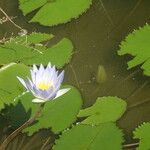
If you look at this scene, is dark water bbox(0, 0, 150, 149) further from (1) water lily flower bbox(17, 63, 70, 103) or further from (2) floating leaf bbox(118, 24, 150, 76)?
(1) water lily flower bbox(17, 63, 70, 103)

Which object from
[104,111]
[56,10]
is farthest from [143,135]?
[56,10]

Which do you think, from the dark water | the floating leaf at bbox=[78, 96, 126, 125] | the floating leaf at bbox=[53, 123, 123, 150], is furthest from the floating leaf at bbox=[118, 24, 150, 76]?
the floating leaf at bbox=[53, 123, 123, 150]

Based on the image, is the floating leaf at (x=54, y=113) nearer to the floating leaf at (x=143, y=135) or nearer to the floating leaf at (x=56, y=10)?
the floating leaf at (x=143, y=135)

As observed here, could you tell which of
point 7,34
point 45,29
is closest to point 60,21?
point 45,29

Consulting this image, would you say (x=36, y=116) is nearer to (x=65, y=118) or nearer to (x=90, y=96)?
(x=65, y=118)

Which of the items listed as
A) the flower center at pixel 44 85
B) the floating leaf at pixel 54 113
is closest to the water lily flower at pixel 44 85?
the flower center at pixel 44 85

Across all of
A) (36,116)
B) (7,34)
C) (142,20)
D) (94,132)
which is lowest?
(94,132)
